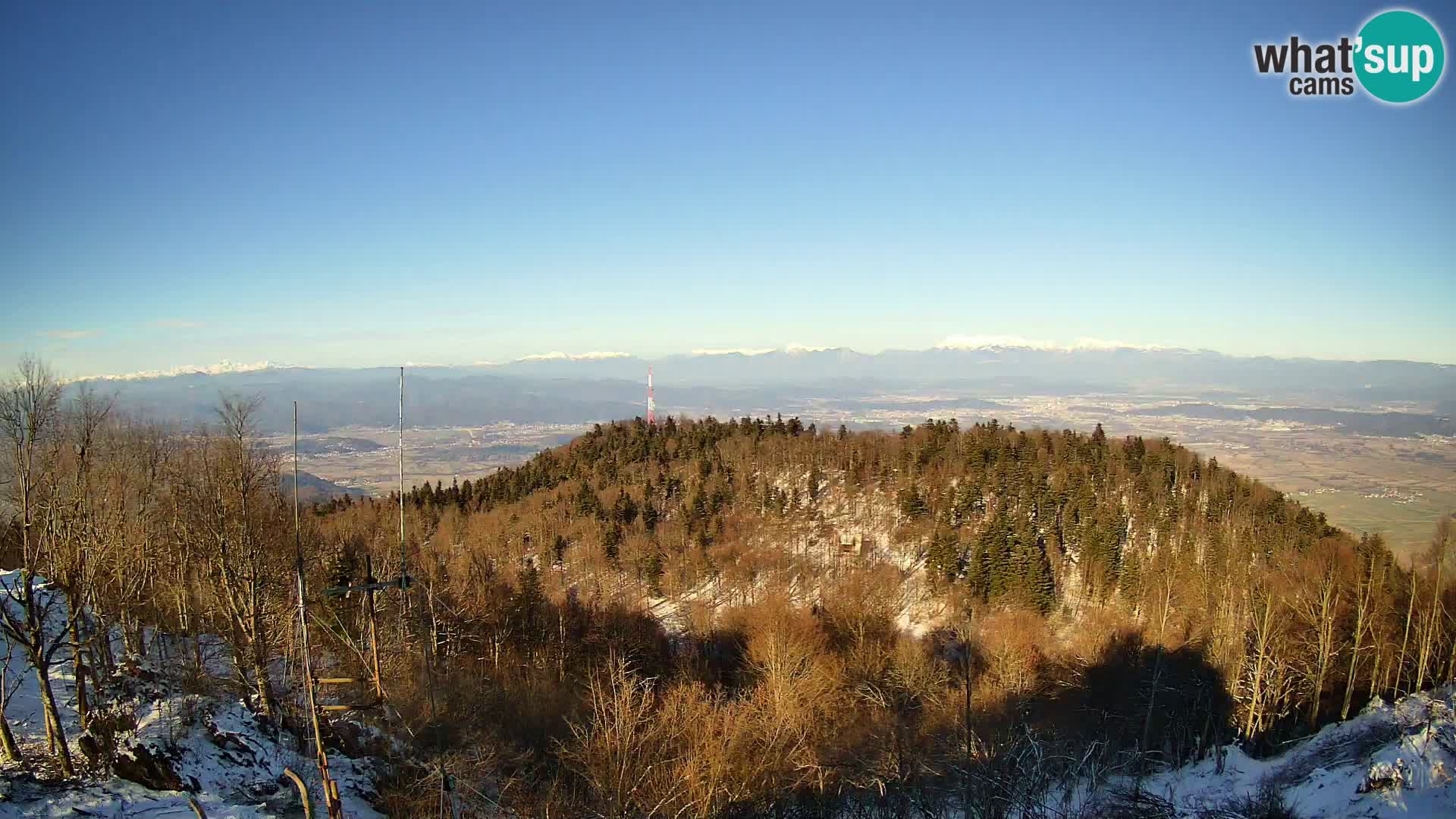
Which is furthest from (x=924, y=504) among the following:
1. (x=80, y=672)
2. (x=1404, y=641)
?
(x=80, y=672)

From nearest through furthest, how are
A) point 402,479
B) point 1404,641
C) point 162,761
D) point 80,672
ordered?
point 402,479, point 80,672, point 162,761, point 1404,641

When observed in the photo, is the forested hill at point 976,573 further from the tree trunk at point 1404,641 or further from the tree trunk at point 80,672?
the tree trunk at point 80,672

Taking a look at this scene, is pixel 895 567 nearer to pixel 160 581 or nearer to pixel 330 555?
pixel 330 555

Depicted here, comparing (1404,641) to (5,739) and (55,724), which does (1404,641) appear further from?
(5,739)

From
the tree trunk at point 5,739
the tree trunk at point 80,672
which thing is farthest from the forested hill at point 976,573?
the tree trunk at point 5,739

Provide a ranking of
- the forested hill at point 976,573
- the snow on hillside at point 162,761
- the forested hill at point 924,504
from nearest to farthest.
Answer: the snow on hillside at point 162,761 → the forested hill at point 976,573 → the forested hill at point 924,504

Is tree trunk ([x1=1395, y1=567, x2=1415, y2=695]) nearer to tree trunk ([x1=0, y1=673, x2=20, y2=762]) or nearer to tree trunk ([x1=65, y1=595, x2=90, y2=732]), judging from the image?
tree trunk ([x1=65, y1=595, x2=90, y2=732])
